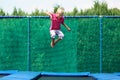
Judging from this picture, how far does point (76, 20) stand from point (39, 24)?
880mm

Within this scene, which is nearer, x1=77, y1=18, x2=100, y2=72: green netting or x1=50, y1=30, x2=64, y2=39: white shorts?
x1=50, y1=30, x2=64, y2=39: white shorts

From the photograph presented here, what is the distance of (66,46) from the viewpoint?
8648 mm

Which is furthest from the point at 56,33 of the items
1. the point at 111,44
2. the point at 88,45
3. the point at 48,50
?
the point at 111,44

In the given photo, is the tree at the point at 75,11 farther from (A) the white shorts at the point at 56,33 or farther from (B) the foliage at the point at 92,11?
(A) the white shorts at the point at 56,33

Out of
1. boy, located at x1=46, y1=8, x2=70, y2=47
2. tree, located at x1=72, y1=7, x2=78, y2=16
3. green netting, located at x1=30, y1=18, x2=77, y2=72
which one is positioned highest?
tree, located at x1=72, y1=7, x2=78, y2=16

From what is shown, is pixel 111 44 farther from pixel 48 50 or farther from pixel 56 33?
pixel 48 50

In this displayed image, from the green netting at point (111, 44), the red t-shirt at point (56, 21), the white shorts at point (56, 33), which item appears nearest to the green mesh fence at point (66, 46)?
the green netting at point (111, 44)

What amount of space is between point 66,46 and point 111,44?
104 centimetres

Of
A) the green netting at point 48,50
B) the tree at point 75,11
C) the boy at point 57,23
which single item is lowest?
the green netting at point 48,50

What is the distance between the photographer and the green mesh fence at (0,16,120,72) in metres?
8.66

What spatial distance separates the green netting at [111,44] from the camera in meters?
8.66

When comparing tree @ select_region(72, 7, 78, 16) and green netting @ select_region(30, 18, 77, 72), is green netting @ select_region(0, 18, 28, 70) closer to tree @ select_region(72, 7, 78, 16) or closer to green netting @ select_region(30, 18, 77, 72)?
green netting @ select_region(30, 18, 77, 72)

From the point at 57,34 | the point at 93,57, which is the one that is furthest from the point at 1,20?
the point at 93,57

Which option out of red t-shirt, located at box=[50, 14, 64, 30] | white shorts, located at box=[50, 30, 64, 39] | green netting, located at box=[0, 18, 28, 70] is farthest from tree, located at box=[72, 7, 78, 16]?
red t-shirt, located at box=[50, 14, 64, 30]
